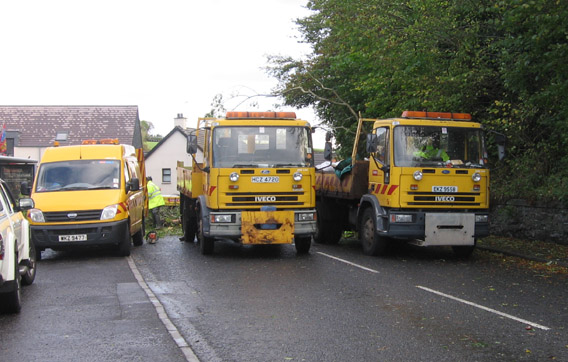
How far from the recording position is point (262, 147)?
13.8m

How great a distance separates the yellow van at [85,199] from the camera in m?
→ 13.8

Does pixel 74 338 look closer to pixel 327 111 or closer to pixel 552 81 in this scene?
pixel 552 81

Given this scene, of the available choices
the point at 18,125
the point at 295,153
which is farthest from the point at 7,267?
the point at 18,125

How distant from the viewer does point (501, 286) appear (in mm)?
10461

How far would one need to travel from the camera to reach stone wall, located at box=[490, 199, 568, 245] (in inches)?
615

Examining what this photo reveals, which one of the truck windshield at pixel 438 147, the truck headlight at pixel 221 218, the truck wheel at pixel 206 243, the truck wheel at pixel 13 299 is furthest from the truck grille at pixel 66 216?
the truck windshield at pixel 438 147

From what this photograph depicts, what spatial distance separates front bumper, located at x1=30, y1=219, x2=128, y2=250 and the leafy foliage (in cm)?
768

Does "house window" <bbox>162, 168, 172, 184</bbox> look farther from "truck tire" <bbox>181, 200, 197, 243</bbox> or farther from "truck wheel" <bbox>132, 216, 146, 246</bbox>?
"truck wheel" <bbox>132, 216, 146, 246</bbox>

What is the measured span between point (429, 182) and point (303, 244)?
3113mm

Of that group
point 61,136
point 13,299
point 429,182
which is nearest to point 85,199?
point 13,299

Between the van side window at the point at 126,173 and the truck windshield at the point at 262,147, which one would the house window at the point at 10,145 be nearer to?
the van side window at the point at 126,173

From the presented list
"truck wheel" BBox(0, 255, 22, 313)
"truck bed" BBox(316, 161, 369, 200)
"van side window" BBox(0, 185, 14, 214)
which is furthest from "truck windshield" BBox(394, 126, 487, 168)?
"truck wheel" BBox(0, 255, 22, 313)

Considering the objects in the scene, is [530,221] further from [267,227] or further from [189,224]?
[189,224]

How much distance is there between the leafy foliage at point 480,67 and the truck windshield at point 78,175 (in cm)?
712
